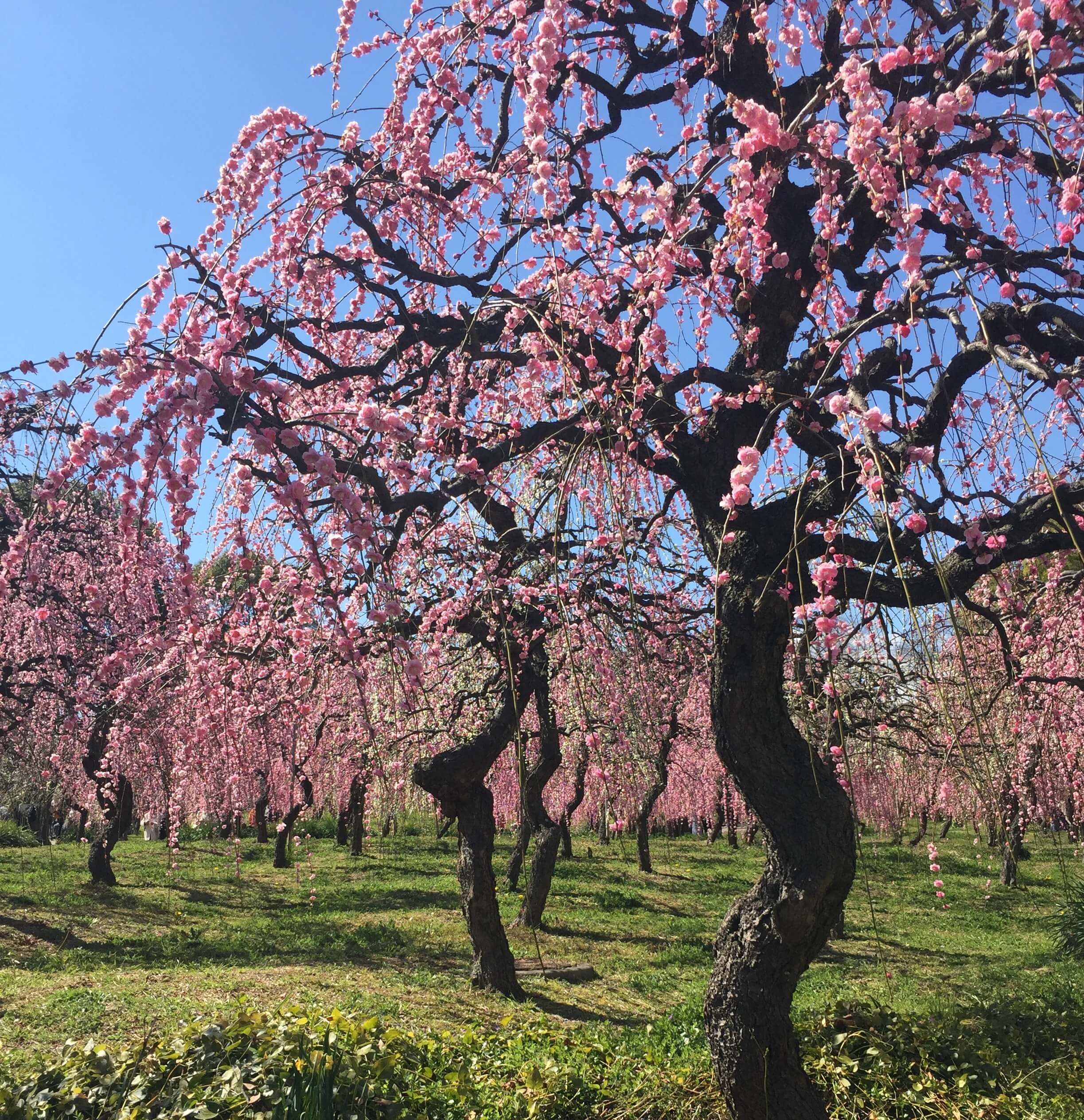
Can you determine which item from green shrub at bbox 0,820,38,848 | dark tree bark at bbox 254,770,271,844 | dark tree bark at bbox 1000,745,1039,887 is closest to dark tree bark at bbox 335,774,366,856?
dark tree bark at bbox 254,770,271,844

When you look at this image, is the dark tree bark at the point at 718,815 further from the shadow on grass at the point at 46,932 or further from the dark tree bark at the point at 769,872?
the dark tree bark at the point at 769,872

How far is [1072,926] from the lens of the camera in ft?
37.8

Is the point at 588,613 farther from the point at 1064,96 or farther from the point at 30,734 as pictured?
the point at 30,734

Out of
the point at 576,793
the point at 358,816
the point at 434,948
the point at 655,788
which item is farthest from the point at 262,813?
the point at 434,948

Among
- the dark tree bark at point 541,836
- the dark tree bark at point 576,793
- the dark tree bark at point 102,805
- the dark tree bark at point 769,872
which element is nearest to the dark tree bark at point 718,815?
the dark tree bark at point 576,793

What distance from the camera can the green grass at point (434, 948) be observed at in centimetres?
682

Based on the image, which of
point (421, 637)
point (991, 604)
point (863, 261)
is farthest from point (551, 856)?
point (863, 261)

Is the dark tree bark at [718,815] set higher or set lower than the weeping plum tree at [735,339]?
lower

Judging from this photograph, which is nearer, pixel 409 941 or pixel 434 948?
pixel 434 948

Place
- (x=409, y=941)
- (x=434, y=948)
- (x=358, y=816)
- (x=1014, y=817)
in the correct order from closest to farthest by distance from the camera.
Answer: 1. (x=434, y=948)
2. (x=409, y=941)
3. (x=1014, y=817)
4. (x=358, y=816)

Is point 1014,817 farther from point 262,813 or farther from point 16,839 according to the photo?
point 16,839

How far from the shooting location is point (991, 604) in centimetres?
979

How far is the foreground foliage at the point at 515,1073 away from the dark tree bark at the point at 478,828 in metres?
3.03

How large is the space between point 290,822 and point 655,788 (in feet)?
27.2
